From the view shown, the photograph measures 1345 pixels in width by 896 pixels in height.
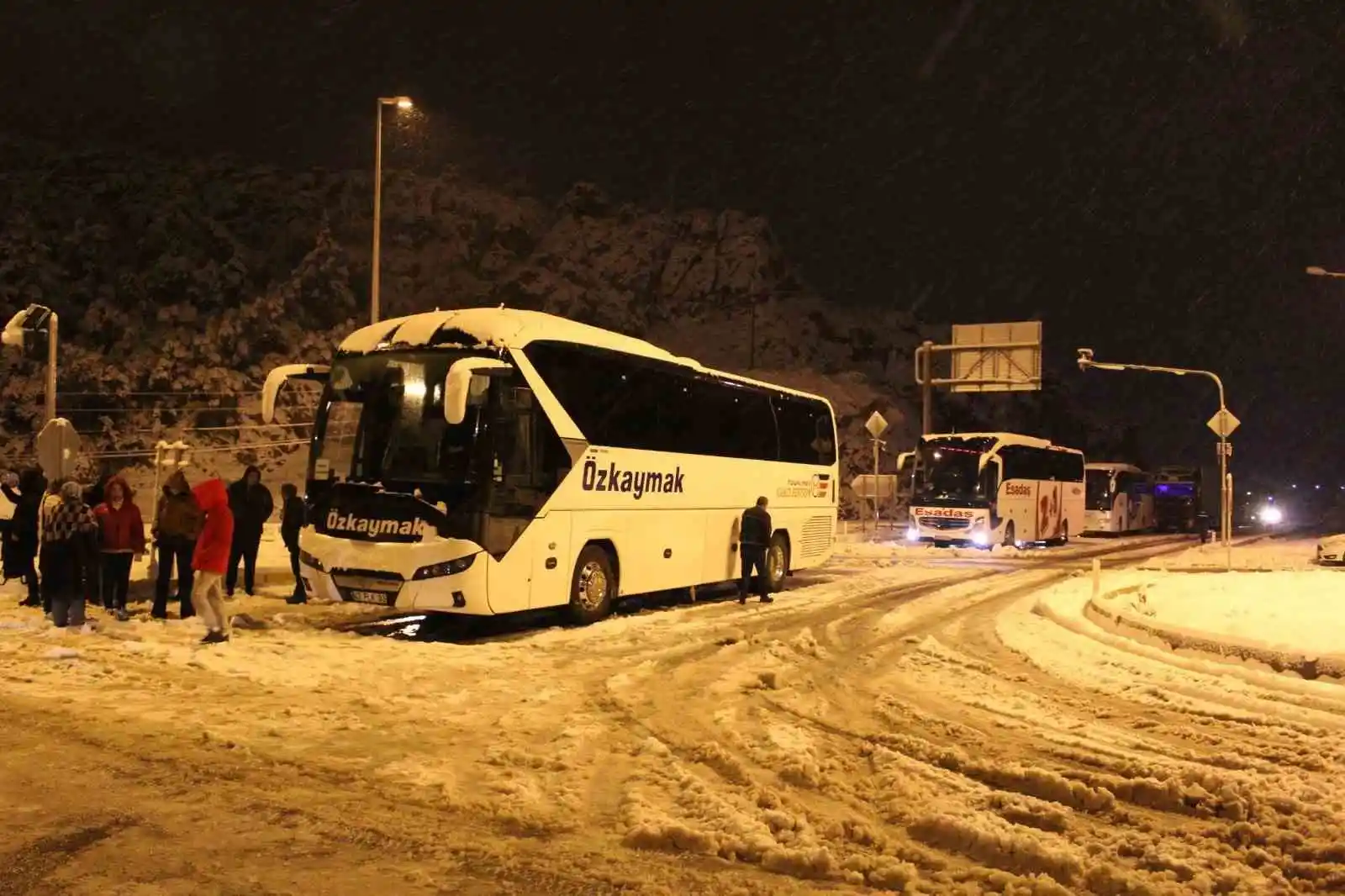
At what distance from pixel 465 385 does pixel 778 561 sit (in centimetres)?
967

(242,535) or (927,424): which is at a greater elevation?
(927,424)

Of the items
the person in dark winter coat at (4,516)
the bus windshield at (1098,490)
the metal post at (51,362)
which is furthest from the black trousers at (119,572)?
the bus windshield at (1098,490)

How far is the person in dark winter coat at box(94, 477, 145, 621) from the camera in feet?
39.4

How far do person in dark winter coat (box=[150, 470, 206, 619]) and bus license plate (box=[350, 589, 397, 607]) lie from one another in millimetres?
2068

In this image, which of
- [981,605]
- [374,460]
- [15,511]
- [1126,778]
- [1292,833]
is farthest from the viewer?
[981,605]

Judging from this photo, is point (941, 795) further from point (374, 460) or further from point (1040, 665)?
point (374, 460)

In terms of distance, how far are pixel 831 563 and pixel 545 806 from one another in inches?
799

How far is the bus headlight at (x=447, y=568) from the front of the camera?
1133cm

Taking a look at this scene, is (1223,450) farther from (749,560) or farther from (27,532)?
(27,532)

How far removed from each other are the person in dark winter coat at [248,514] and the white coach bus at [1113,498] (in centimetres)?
3801

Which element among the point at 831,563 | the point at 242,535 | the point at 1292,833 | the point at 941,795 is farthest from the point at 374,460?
the point at 831,563

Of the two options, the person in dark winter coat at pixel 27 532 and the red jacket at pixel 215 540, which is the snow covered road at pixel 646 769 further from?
the person in dark winter coat at pixel 27 532

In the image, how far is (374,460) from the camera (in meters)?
11.9

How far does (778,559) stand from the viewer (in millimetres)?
19031
